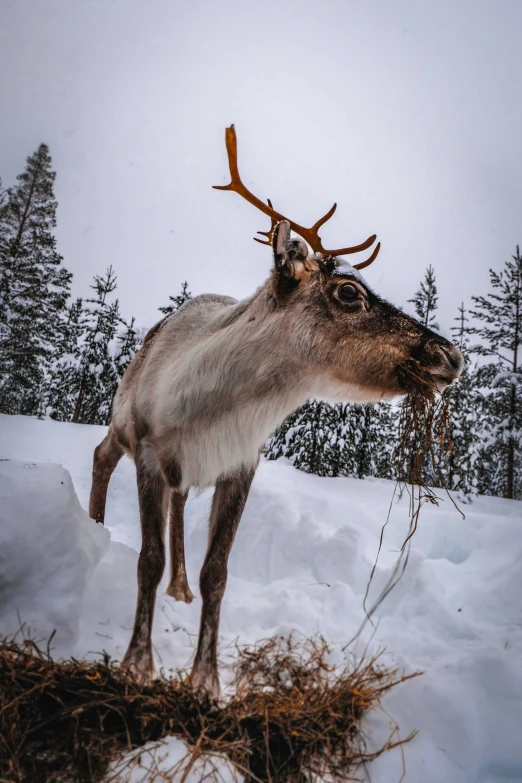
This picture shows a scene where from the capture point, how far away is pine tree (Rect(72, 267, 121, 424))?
22.9 m

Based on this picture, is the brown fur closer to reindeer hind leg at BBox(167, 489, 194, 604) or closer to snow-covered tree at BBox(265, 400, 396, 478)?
reindeer hind leg at BBox(167, 489, 194, 604)

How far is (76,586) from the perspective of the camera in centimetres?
250

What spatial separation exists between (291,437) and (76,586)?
14.4 m

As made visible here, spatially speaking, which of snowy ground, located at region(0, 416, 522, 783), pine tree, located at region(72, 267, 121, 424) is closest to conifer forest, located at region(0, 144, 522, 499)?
pine tree, located at region(72, 267, 121, 424)

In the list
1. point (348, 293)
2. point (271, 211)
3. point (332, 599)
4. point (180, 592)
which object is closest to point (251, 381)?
point (348, 293)

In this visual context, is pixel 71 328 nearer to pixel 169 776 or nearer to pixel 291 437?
pixel 291 437

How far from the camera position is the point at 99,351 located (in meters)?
23.1

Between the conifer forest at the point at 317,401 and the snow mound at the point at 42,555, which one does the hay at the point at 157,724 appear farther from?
the conifer forest at the point at 317,401

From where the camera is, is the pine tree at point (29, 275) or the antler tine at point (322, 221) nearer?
the antler tine at point (322, 221)

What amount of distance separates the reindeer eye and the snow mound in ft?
7.08

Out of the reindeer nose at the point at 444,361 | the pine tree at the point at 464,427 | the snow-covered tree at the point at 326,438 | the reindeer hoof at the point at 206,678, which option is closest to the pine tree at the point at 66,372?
the snow-covered tree at the point at 326,438

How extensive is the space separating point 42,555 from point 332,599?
7.39ft

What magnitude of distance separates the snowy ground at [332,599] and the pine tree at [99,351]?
Result: 62.1ft

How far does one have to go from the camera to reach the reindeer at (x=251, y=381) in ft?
8.05
